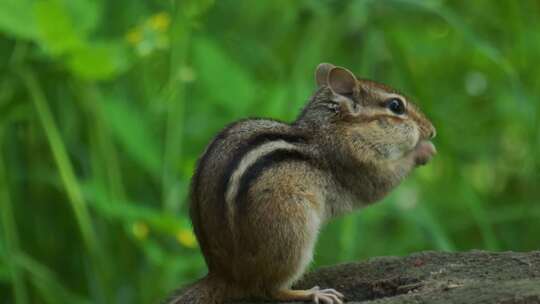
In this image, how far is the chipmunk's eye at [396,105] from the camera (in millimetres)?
4168

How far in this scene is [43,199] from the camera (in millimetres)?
6059

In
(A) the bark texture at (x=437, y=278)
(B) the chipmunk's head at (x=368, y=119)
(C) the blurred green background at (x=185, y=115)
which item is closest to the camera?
(A) the bark texture at (x=437, y=278)

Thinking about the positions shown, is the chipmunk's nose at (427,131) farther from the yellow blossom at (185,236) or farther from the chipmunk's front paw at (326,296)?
the yellow blossom at (185,236)

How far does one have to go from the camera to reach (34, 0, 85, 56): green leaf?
4543mm

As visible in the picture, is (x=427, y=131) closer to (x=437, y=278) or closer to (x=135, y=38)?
(x=437, y=278)

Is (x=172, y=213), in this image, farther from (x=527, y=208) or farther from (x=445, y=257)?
(x=527, y=208)

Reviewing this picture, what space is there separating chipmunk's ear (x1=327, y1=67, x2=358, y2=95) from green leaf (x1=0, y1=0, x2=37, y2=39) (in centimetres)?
135

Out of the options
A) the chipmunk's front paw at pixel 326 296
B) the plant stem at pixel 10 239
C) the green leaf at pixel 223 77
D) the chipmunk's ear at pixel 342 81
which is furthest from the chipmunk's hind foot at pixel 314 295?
the green leaf at pixel 223 77

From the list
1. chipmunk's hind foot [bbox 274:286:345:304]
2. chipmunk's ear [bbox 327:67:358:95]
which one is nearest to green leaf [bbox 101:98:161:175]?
chipmunk's ear [bbox 327:67:358:95]

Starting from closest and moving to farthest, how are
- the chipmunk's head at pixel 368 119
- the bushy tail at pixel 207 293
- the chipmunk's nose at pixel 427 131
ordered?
the bushy tail at pixel 207 293 < the chipmunk's head at pixel 368 119 < the chipmunk's nose at pixel 427 131

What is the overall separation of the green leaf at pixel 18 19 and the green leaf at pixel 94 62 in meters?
0.20

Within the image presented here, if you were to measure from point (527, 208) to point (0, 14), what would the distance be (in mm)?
3051

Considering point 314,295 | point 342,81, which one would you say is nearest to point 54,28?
point 342,81

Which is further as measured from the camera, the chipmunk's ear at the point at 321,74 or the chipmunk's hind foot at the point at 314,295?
the chipmunk's ear at the point at 321,74
